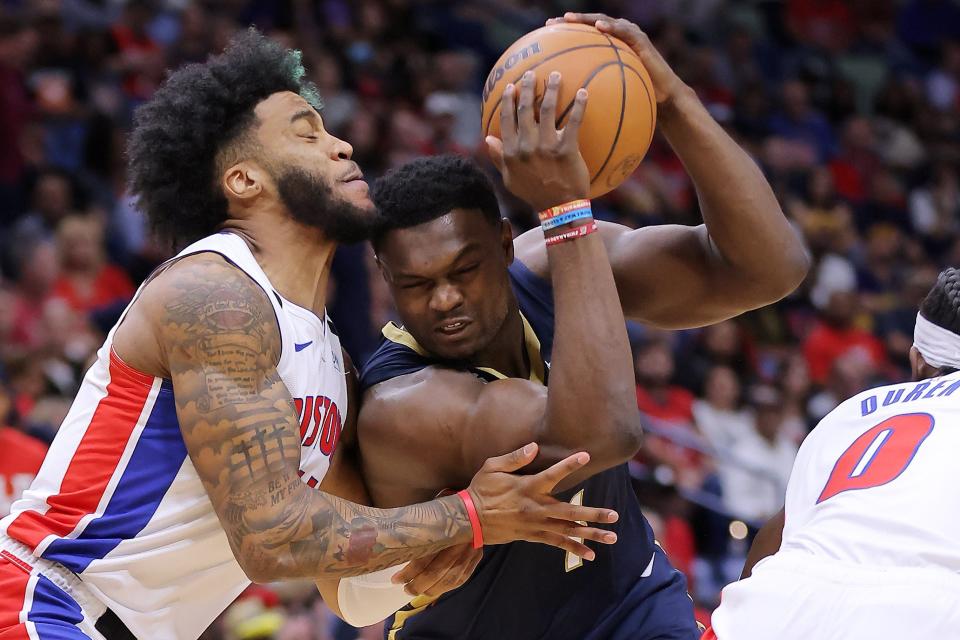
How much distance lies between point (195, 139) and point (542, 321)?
120 centimetres

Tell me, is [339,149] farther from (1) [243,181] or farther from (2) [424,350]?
(2) [424,350]

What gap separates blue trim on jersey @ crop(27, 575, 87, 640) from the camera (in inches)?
123

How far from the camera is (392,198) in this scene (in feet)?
12.3

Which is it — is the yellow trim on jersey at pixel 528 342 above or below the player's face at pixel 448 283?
below

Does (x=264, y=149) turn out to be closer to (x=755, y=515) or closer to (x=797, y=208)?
(x=755, y=515)

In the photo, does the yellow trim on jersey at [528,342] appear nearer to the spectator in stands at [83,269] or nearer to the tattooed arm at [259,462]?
the tattooed arm at [259,462]

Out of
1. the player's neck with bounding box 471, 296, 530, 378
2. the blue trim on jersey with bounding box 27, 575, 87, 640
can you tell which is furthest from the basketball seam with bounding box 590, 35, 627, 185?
the blue trim on jersey with bounding box 27, 575, 87, 640

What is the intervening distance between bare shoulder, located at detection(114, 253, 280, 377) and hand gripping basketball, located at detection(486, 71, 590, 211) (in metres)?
0.74

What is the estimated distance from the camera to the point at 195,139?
11.9ft

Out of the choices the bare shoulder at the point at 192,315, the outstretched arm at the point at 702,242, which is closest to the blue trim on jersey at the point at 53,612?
the bare shoulder at the point at 192,315

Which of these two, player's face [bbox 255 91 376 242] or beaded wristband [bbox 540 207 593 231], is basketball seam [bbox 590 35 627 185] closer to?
beaded wristband [bbox 540 207 593 231]

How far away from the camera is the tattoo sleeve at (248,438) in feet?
10.0

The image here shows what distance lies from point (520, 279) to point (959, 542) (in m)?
1.68

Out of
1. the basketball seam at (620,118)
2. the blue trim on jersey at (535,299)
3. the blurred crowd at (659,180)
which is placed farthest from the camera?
the blurred crowd at (659,180)
